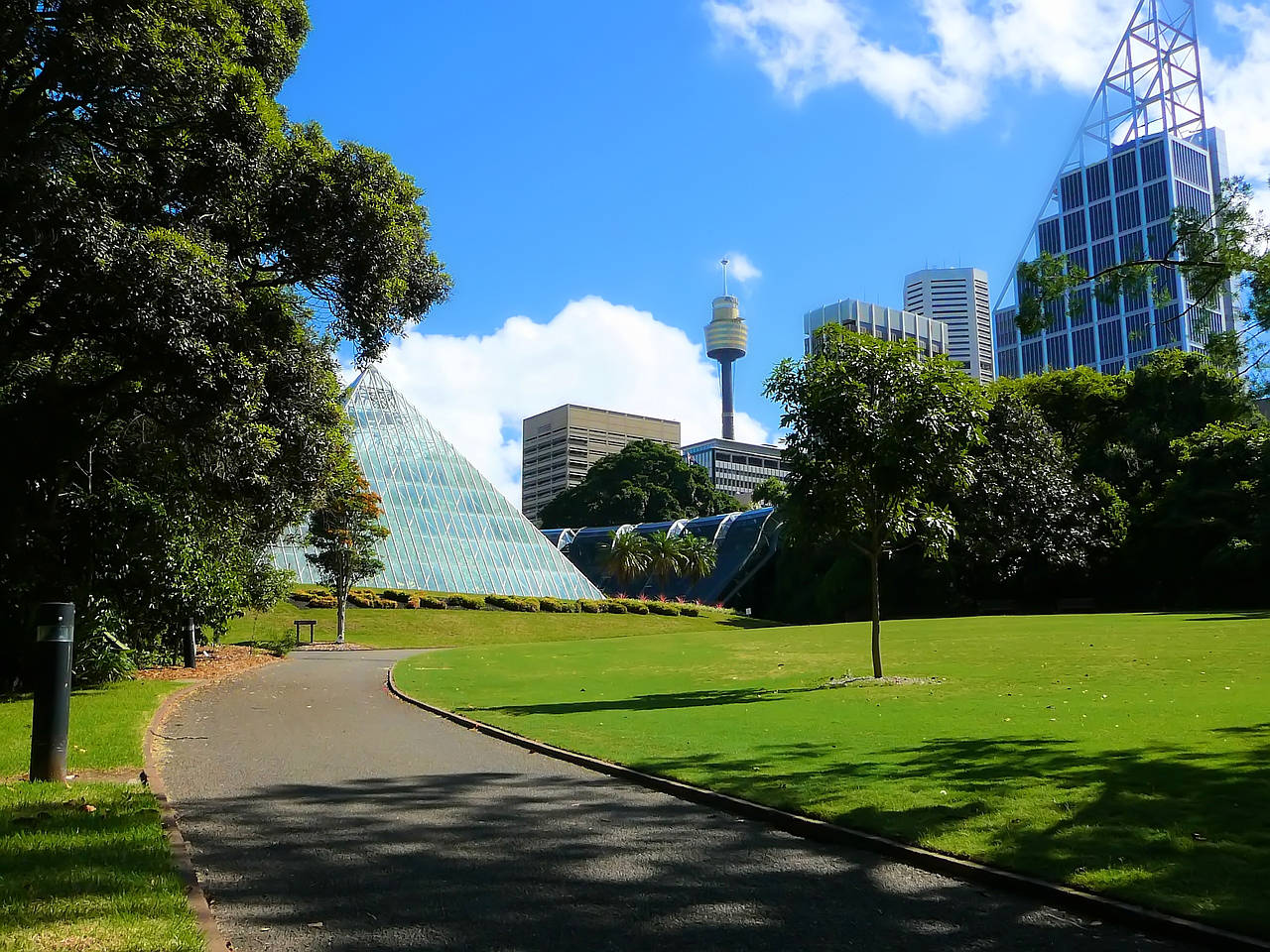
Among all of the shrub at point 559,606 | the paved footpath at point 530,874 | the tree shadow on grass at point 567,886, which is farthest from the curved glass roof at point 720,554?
the tree shadow on grass at point 567,886

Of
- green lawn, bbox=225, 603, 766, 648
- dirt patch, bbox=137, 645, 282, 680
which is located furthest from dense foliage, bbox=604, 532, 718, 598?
dirt patch, bbox=137, 645, 282, 680

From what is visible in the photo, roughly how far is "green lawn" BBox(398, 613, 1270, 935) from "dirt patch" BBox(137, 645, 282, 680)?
15.6ft

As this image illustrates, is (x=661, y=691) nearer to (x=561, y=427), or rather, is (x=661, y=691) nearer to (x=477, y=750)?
(x=477, y=750)

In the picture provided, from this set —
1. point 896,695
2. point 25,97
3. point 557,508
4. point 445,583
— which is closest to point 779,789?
point 896,695

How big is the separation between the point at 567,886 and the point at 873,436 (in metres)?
11.4

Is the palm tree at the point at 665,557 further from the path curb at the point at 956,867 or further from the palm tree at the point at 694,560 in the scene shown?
the path curb at the point at 956,867

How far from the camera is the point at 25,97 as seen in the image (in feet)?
38.3

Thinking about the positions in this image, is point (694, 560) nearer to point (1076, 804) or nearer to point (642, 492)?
point (642, 492)

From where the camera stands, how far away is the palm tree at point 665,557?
222 ft

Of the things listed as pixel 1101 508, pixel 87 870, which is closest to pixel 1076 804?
pixel 87 870

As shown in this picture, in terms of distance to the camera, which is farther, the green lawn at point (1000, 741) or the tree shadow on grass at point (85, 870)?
the green lawn at point (1000, 741)

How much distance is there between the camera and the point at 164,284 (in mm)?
10836

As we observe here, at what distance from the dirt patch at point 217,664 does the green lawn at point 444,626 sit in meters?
5.49

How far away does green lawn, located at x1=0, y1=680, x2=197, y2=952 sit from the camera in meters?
3.95
